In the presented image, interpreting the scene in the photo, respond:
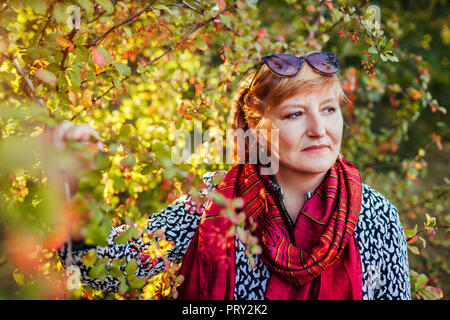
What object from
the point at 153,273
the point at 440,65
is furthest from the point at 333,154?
the point at 440,65

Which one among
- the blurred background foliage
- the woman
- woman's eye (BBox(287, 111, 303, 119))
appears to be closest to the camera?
the blurred background foliage

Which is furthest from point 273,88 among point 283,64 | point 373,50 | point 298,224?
point 298,224

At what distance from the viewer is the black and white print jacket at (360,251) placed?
1.44 m

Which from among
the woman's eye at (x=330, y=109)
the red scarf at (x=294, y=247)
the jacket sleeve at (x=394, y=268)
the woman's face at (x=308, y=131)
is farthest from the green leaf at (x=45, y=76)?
the jacket sleeve at (x=394, y=268)

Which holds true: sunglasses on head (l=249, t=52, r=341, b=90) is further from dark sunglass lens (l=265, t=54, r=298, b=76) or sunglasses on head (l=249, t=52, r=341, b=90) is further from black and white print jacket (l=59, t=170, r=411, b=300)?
black and white print jacket (l=59, t=170, r=411, b=300)

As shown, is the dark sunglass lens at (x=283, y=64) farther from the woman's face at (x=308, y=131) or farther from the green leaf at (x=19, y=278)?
the green leaf at (x=19, y=278)

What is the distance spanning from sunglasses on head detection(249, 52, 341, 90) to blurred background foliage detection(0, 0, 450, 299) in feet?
0.55

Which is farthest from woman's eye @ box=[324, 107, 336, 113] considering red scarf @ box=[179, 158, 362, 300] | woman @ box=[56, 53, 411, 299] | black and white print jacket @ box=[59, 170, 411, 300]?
black and white print jacket @ box=[59, 170, 411, 300]

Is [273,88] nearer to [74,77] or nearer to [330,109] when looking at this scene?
[330,109]

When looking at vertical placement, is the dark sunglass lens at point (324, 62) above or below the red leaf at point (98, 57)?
above

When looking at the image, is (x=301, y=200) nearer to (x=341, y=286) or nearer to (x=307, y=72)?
(x=341, y=286)

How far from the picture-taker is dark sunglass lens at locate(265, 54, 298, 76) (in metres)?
1.56

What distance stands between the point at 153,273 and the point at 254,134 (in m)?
0.89

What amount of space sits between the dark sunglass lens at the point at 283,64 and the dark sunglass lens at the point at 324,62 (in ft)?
0.29
